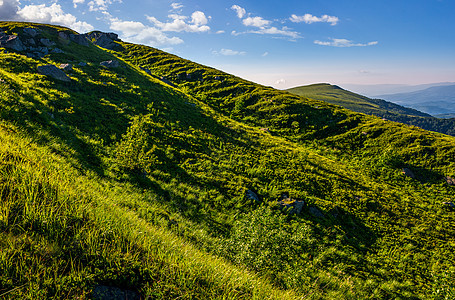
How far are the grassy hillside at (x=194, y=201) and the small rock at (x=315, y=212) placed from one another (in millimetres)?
101

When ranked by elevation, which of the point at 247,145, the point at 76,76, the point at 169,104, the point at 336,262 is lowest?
the point at 336,262

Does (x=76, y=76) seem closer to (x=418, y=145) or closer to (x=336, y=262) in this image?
(x=336, y=262)

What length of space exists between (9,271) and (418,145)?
5077 centimetres

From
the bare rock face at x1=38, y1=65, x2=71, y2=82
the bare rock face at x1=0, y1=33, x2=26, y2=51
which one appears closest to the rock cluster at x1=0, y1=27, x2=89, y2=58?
the bare rock face at x1=0, y1=33, x2=26, y2=51

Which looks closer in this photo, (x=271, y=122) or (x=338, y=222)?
(x=338, y=222)

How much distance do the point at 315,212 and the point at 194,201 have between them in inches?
438

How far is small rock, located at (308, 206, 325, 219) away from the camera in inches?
654

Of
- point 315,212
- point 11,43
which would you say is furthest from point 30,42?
point 315,212

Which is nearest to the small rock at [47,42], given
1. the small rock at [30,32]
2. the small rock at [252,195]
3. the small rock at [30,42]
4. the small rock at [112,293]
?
the small rock at [30,42]

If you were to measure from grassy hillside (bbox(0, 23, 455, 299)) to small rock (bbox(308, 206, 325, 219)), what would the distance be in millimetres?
101

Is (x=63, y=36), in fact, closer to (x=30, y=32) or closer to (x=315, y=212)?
(x=30, y=32)

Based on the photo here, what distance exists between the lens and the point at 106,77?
34.2 metres

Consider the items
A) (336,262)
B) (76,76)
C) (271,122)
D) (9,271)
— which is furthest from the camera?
(271,122)

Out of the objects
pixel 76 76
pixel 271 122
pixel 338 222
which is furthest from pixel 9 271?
pixel 271 122
